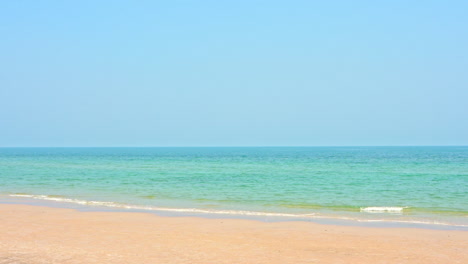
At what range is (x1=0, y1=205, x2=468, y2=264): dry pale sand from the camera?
35.5ft

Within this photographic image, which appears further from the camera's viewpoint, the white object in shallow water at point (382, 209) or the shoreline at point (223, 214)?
the white object in shallow water at point (382, 209)

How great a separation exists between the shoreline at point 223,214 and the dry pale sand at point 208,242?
3.19 feet

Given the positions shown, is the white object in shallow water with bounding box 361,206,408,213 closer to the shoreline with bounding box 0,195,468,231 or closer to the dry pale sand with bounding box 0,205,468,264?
the shoreline with bounding box 0,195,468,231

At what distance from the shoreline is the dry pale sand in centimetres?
97

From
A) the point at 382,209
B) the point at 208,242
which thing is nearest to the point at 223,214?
the point at 208,242

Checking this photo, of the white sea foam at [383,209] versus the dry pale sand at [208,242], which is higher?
the dry pale sand at [208,242]

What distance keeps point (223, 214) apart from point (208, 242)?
6146 mm

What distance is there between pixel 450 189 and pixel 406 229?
14.7 meters

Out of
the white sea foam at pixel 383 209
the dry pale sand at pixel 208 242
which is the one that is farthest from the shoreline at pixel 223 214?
the white sea foam at pixel 383 209

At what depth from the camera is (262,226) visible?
51.2ft

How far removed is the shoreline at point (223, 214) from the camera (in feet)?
53.4

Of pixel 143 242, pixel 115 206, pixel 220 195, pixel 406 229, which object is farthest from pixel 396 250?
pixel 220 195

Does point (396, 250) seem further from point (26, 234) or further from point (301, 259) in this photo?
point (26, 234)

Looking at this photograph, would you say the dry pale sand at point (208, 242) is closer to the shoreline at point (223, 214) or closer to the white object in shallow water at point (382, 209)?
the shoreline at point (223, 214)
